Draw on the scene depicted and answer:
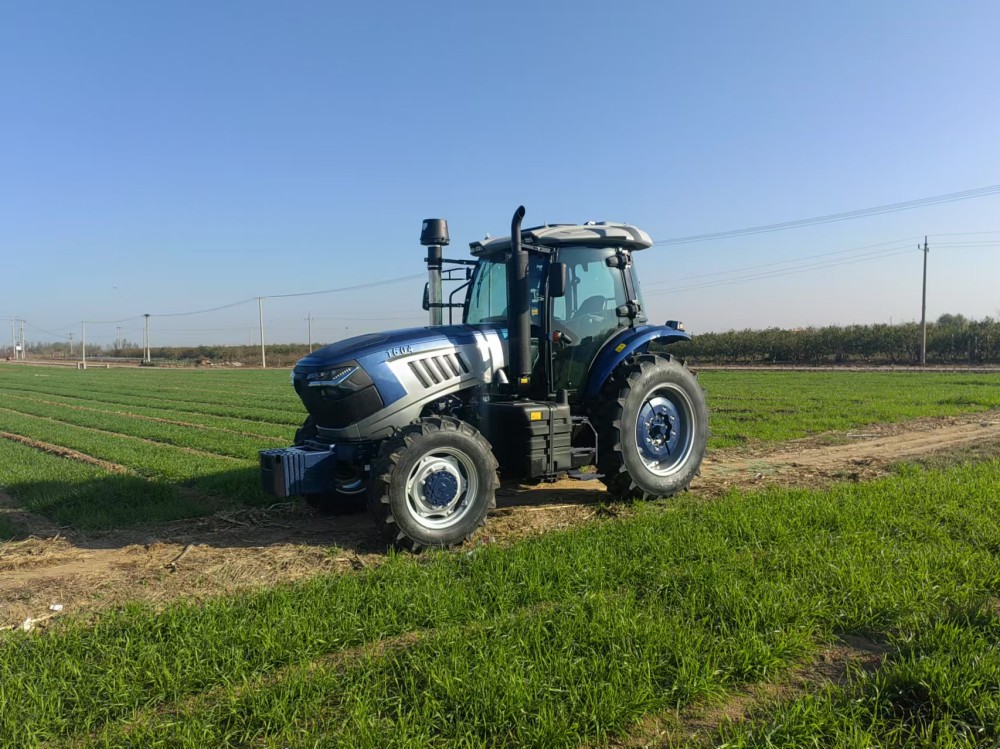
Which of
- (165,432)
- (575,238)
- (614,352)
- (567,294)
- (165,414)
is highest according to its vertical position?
(575,238)

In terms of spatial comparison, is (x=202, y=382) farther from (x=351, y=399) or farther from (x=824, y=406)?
(x=351, y=399)

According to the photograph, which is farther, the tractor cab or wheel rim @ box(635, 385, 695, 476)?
wheel rim @ box(635, 385, 695, 476)

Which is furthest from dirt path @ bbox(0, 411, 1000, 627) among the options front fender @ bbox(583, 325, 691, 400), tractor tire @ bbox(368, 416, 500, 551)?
front fender @ bbox(583, 325, 691, 400)

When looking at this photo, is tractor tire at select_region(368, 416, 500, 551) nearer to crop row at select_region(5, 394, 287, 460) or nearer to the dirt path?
the dirt path

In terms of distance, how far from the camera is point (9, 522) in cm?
655

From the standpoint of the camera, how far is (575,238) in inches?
244

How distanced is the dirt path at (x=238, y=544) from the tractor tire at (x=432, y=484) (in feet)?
0.95

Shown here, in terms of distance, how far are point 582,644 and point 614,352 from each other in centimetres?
351

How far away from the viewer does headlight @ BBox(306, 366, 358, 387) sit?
539cm

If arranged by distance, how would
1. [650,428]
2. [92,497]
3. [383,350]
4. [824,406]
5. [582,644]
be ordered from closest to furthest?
1. [582,644]
2. [383,350]
3. [650,428]
4. [92,497]
5. [824,406]

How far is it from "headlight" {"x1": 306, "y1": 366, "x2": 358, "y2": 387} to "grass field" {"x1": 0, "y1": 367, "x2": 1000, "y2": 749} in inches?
61.4

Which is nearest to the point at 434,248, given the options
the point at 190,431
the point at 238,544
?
the point at 238,544

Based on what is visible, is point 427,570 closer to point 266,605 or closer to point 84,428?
point 266,605

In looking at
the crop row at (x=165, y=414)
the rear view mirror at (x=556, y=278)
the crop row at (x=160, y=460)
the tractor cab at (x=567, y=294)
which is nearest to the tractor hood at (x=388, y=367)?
the tractor cab at (x=567, y=294)
